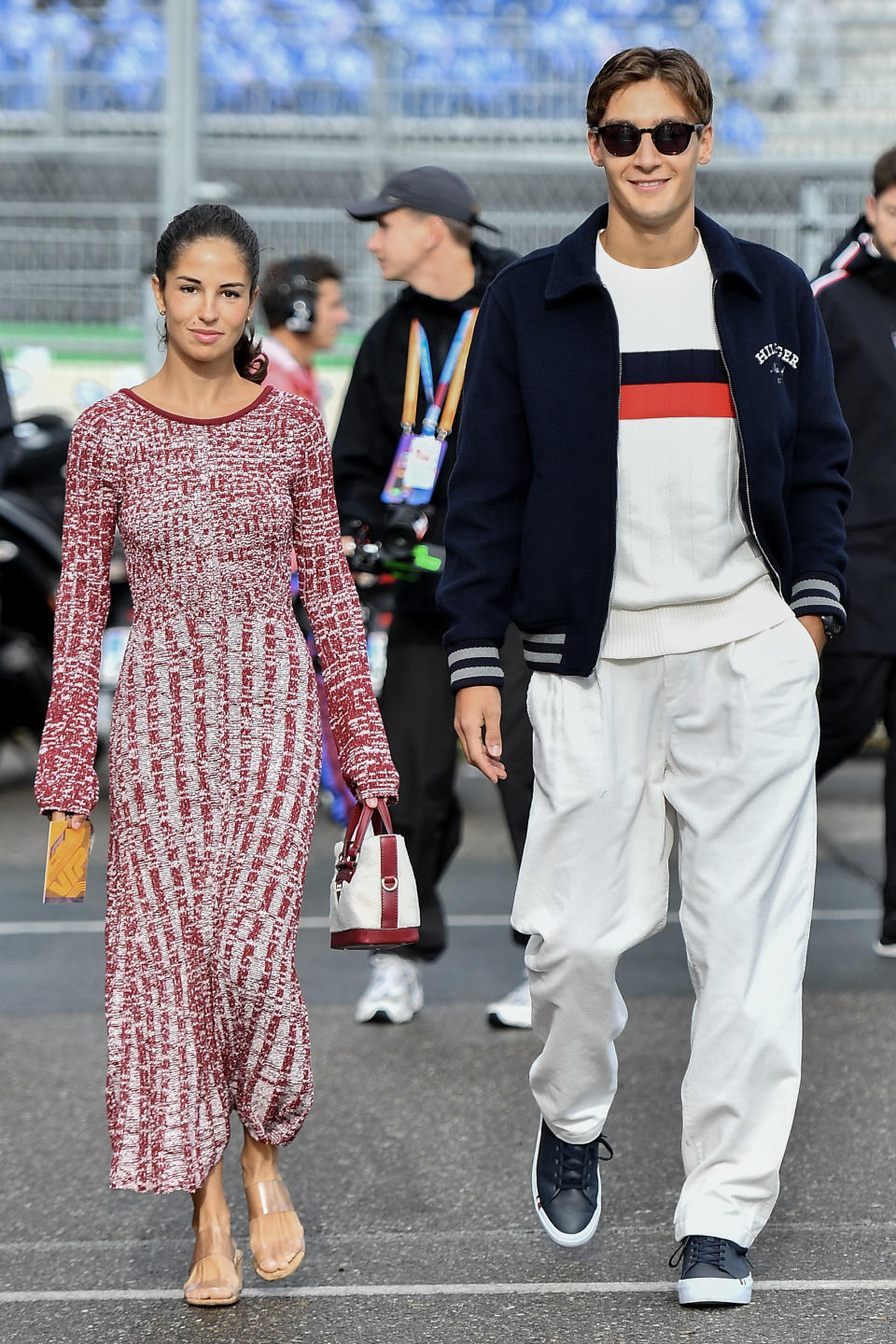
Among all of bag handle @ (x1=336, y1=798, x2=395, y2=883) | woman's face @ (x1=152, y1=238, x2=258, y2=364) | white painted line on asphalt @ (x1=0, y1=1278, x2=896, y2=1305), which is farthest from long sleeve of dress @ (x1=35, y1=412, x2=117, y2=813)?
white painted line on asphalt @ (x1=0, y1=1278, x2=896, y2=1305)

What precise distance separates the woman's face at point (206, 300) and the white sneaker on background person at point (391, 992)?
2460 mm

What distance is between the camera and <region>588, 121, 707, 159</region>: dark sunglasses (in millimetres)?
3570

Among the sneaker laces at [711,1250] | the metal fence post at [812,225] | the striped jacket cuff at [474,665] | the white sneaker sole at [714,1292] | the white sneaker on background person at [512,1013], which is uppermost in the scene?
the metal fence post at [812,225]

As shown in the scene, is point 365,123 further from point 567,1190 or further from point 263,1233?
point 263,1233

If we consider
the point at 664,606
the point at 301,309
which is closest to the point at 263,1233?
the point at 664,606

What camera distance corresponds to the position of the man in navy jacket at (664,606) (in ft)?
11.8

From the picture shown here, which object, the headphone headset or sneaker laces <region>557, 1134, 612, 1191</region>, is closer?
sneaker laces <region>557, 1134, 612, 1191</region>

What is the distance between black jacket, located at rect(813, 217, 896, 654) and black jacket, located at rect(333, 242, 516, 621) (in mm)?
932

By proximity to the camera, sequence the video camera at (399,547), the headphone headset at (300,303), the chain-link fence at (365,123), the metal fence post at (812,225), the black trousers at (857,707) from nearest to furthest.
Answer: the video camera at (399,547), the black trousers at (857,707), the headphone headset at (300,303), the metal fence post at (812,225), the chain-link fence at (365,123)

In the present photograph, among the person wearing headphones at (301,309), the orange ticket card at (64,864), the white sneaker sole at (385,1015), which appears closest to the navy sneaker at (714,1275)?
the orange ticket card at (64,864)

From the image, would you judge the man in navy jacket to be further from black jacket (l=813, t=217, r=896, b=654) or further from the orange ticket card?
black jacket (l=813, t=217, r=896, b=654)

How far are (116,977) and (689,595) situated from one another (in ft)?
3.93

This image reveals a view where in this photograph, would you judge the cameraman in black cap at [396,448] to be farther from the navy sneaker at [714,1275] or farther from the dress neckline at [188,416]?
the navy sneaker at [714,1275]

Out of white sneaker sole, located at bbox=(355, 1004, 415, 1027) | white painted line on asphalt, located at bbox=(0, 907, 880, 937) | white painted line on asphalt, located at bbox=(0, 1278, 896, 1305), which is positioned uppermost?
white painted line on asphalt, located at bbox=(0, 1278, 896, 1305)
